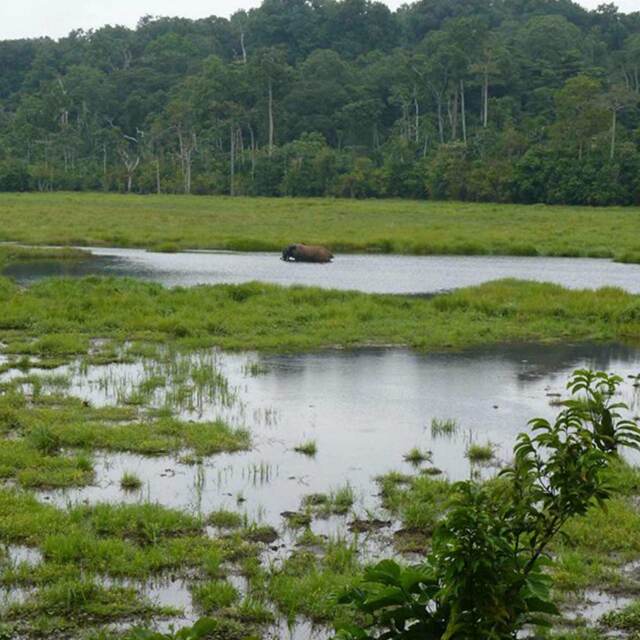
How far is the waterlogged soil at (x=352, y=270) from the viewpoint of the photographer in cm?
2414

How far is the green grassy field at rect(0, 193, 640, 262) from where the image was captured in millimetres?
34188

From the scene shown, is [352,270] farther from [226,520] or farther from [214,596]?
[214,596]

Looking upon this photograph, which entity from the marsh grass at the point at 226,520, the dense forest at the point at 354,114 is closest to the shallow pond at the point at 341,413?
the marsh grass at the point at 226,520

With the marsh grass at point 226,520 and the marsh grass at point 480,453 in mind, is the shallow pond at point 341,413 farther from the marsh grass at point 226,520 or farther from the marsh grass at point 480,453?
the marsh grass at point 226,520

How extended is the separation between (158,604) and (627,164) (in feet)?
188

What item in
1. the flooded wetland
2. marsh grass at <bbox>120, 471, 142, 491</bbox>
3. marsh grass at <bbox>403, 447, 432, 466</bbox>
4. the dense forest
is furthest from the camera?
the dense forest

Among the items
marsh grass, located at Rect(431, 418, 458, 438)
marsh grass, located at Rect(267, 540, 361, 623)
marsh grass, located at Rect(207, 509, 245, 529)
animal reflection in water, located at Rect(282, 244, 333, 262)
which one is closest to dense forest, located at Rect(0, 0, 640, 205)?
animal reflection in water, located at Rect(282, 244, 333, 262)

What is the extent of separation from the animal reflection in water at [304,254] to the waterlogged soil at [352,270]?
44 centimetres

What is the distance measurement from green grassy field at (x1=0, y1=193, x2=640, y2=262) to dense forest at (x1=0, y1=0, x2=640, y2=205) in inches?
381

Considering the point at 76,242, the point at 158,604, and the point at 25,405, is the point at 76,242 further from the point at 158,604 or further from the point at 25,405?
the point at 158,604

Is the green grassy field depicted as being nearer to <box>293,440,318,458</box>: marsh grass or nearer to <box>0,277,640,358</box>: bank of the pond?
<box>0,277,640,358</box>: bank of the pond

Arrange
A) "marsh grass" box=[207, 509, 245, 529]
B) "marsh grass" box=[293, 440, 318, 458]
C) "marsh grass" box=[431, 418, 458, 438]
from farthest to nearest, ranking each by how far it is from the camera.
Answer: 1. "marsh grass" box=[431, 418, 458, 438]
2. "marsh grass" box=[293, 440, 318, 458]
3. "marsh grass" box=[207, 509, 245, 529]

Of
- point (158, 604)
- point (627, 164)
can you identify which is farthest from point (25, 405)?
point (627, 164)

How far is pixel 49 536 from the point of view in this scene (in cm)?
695
